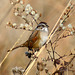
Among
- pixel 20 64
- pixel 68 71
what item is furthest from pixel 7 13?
pixel 68 71

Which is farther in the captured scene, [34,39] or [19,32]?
[19,32]

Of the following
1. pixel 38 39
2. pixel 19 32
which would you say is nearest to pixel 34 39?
pixel 38 39

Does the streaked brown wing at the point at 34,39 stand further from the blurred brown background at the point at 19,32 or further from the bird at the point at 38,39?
the blurred brown background at the point at 19,32

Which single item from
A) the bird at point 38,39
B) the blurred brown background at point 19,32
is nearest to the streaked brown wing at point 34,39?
the bird at point 38,39

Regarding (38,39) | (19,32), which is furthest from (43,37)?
(19,32)

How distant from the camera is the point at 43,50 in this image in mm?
795

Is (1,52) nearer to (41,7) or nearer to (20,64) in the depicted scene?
(20,64)

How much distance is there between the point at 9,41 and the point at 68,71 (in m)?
0.30

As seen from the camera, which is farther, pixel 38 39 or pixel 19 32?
pixel 19 32

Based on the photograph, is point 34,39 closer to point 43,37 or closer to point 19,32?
point 43,37

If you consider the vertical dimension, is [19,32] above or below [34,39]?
above

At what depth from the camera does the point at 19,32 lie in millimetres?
867

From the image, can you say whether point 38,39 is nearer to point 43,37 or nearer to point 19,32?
point 43,37

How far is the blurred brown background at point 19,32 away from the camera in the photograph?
0.80m
